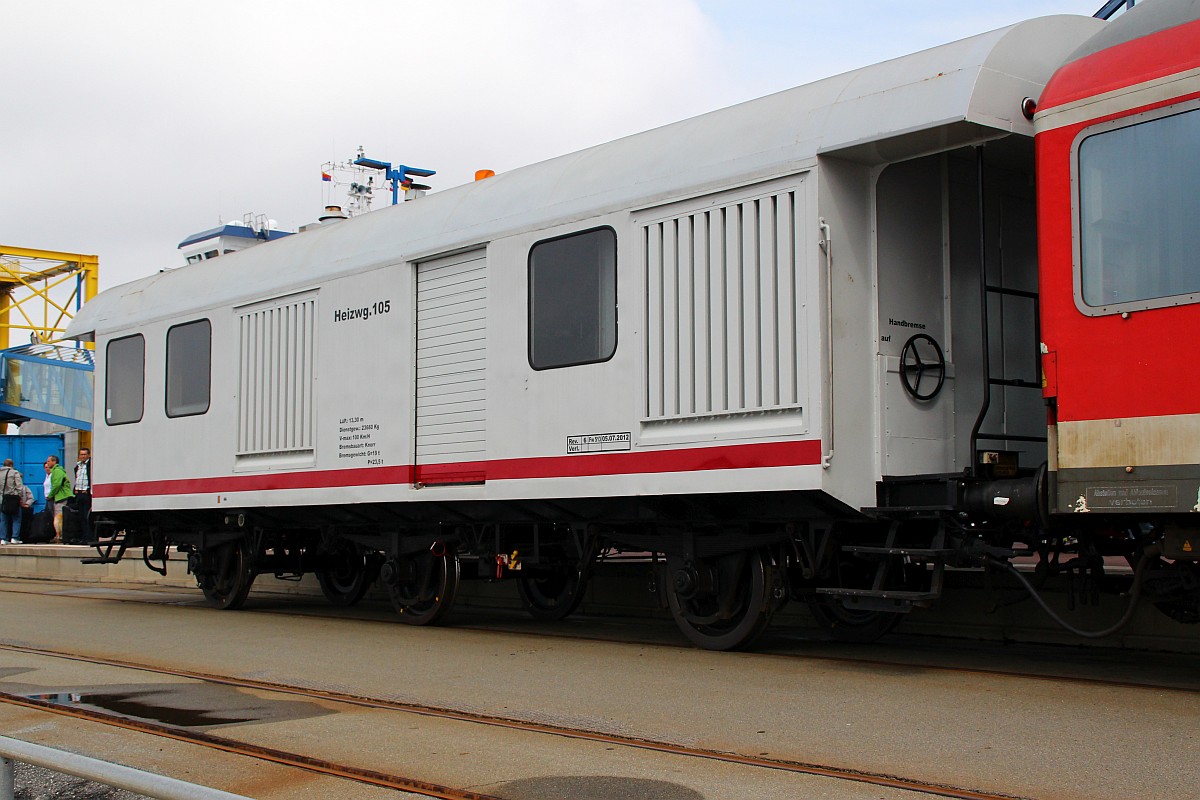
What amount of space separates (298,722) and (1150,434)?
467 cm

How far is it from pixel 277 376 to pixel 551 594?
136 inches

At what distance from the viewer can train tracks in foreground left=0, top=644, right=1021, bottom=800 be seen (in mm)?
5109

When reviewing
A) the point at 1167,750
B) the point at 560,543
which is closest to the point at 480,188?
the point at 560,543

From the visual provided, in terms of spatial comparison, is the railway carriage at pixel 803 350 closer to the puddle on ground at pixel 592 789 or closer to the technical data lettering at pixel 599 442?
the technical data lettering at pixel 599 442

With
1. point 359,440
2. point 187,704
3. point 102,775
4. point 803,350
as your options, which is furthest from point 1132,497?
point 359,440

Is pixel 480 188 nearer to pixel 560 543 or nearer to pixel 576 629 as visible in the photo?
pixel 560 543

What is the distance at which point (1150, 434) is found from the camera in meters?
6.64

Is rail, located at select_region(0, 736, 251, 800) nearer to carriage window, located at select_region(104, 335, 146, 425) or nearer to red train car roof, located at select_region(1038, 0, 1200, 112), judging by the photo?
red train car roof, located at select_region(1038, 0, 1200, 112)

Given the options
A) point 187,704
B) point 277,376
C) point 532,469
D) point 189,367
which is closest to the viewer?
point 187,704

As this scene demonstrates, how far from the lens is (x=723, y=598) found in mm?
9156

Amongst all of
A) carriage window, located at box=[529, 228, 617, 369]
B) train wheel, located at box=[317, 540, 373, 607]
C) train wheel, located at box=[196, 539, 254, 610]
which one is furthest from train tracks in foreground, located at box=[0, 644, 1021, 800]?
train wheel, located at box=[317, 540, 373, 607]

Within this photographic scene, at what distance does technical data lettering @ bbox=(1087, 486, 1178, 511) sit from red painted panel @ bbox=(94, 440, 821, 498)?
170cm

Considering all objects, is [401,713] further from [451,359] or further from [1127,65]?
[1127,65]

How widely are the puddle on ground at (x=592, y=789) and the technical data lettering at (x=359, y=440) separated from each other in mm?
6448
